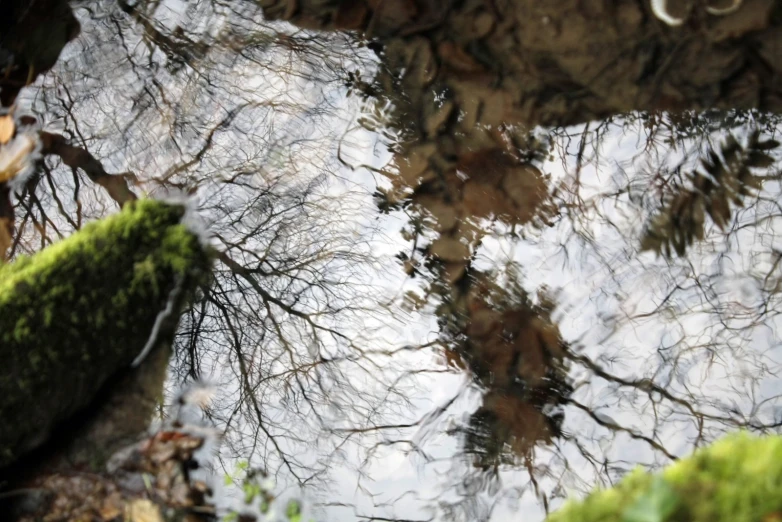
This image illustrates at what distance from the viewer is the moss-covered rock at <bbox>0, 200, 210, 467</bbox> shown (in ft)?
4.10

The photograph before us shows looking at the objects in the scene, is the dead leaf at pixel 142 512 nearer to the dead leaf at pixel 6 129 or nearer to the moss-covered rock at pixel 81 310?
the moss-covered rock at pixel 81 310

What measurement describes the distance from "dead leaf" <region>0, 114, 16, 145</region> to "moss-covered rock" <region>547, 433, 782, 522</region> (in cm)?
211

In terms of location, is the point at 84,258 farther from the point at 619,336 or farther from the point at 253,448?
the point at 619,336

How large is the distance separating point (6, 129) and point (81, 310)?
Answer: 1.06 m

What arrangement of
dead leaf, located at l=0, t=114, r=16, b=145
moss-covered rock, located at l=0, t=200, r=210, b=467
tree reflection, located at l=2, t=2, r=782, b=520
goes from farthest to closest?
dead leaf, located at l=0, t=114, r=16, b=145
tree reflection, located at l=2, t=2, r=782, b=520
moss-covered rock, located at l=0, t=200, r=210, b=467

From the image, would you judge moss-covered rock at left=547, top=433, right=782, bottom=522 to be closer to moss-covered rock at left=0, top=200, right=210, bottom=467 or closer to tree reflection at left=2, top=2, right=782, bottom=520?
tree reflection at left=2, top=2, right=782, bottom=520

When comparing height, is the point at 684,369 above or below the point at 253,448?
above

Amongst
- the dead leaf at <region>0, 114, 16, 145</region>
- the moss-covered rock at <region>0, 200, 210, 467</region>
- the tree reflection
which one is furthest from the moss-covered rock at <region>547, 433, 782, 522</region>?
the dead leaf at <region>0, 114, 16, 145</region>

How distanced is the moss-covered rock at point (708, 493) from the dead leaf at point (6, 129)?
2107 millimetres

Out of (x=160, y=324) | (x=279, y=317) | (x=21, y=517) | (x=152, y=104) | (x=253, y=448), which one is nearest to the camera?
(x=21, y=517)

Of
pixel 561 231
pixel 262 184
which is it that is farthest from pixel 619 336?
pixel 262 184

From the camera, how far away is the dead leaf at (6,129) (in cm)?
192

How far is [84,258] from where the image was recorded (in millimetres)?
1322

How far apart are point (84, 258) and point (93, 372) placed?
0.28 meters
